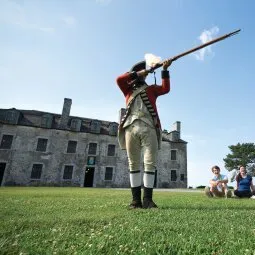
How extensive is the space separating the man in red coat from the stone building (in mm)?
28549

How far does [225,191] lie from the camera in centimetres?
911

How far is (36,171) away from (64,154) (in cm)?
439

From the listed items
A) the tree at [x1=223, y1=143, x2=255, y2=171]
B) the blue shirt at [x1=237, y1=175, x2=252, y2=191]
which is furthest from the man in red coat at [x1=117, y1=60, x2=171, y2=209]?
the tree at [x1=223, y1=143, x2=255, y2=171]

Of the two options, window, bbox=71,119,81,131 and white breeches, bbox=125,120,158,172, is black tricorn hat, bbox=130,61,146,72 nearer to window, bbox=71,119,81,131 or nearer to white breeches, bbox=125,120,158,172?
white breeches, bbox=125,120,158,172

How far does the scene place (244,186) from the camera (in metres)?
9.54

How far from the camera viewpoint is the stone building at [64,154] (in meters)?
29.7

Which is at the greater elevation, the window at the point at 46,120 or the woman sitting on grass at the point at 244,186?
the window at the point at 46,120

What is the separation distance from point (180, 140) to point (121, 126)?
36291 mm

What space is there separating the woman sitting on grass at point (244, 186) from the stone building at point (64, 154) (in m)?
25.7

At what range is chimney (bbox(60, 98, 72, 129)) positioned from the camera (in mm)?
33781

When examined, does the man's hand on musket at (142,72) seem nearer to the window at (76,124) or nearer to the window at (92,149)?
the window at (92,149)

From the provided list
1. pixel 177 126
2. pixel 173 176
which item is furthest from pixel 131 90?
pixel 177 126

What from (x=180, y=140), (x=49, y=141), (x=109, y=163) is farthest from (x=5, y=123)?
(x=180, y=140)

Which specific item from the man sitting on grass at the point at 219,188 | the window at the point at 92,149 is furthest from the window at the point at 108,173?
the man sitting on grass at the point at 219,188
